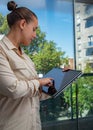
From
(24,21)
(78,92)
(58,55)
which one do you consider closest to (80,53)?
(58,55)

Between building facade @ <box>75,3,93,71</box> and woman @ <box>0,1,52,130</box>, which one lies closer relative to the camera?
woman @ <box>0,1,52,130</box>

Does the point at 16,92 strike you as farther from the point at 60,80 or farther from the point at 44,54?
the point at 44,54

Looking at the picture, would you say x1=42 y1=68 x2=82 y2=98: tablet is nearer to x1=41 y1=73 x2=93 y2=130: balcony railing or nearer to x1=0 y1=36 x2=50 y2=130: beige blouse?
x1=0 y1=36 x2=50 y2=130: beige blouse

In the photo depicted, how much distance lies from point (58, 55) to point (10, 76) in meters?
2.15

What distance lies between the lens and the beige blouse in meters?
1.15

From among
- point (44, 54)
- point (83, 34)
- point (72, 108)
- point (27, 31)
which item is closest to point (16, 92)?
point (27, 31)

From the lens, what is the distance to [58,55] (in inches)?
129

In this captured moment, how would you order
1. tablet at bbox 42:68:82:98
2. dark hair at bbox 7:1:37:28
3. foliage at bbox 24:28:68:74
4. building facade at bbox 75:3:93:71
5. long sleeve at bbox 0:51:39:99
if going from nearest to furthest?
long sleeve at bbox 0:51:39:99 < dark hair at bbox 7:1:37:28 < tablet at bbox 42:68:82:98 < foliage at bbox 24:28:68:74 < building facade at bbox 75:3:93:71

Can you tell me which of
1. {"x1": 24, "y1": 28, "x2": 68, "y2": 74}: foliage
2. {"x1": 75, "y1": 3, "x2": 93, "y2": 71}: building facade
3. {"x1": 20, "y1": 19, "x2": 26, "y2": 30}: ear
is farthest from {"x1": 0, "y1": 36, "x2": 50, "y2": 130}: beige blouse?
{"x1": 75, "y1": 3, "x2": 93, "y2": 71}: building facade

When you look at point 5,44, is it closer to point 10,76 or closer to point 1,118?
point 10,76

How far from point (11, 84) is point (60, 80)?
37 centimetres

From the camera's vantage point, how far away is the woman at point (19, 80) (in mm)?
1192

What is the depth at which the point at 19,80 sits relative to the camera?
47.3 inches

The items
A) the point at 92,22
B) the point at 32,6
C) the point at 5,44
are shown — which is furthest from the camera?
the point at 92,22
